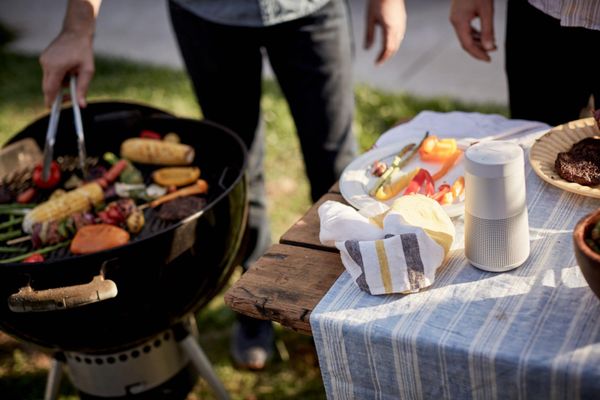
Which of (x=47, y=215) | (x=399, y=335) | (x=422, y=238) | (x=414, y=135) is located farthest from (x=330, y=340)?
(x=47, y=215)

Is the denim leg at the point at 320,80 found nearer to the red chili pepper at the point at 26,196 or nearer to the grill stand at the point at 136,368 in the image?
the grill stand at the point at 136,368

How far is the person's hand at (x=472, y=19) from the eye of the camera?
198 cm

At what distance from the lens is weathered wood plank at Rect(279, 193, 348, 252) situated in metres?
1.52

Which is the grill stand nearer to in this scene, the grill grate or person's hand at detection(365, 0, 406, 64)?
the grill grate

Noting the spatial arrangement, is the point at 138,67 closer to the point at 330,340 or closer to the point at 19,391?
the point at 19,391

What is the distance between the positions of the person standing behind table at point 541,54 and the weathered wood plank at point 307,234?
753 mm

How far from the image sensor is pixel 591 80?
187 cm

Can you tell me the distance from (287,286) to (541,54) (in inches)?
42.5

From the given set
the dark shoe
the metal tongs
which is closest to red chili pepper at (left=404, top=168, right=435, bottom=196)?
the metal tongs

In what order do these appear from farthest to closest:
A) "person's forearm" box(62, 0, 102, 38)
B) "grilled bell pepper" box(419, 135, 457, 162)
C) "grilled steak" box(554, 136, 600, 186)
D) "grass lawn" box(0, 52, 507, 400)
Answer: "grass lawn" box(0, 52, 507, 400), "person's forearm" box(62, 0, 102, 38), "grilled bell pepper" box(419, 135, 457, 162), "grilled steak" box(554, 136, 600, 186)

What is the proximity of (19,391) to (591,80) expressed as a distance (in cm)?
238

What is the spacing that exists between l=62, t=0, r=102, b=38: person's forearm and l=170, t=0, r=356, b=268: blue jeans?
14.6 inches

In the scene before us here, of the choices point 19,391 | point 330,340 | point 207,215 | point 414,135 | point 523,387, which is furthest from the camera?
point 19,391

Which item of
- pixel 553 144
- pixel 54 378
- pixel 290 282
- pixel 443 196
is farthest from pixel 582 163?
pixel 54 378
